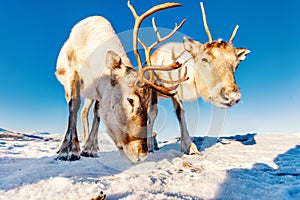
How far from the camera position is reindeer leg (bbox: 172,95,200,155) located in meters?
5.59

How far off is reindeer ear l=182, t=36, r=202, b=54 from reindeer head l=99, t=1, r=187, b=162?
2937mm

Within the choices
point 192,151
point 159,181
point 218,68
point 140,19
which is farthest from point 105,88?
point 218,68

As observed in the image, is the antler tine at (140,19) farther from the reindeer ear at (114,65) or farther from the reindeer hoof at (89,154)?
the reindeer hoof at (89,154)

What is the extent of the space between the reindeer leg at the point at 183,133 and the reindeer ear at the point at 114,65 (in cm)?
253

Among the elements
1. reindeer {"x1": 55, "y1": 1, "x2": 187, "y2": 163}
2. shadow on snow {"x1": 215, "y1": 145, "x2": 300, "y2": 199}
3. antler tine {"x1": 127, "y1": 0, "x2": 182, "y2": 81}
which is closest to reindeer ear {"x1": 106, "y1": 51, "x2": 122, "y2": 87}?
reindeer {"x1": 55, "y1": 1, "x2": 187, "y2": 163}

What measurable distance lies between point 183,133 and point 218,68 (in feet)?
5.47

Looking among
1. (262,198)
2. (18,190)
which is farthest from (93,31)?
(262,198)

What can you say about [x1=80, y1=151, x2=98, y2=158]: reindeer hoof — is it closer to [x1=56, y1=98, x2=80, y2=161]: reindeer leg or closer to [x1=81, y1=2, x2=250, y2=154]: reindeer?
[x1=56, y1=98, x2=80, y2=161]: reindeer leg

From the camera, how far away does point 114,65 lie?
155 inches

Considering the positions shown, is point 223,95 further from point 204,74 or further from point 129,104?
point 129,104

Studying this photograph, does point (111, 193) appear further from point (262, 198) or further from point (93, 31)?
point (93, 31)

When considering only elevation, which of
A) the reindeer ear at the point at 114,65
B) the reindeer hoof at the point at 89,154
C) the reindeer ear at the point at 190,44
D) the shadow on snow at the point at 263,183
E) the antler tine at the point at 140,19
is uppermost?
the reindeer ear at the point at 190,44

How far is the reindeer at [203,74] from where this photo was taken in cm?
565

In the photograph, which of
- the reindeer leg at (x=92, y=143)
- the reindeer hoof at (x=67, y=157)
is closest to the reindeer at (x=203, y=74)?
the reindeer leg at (x=92, y=143)
